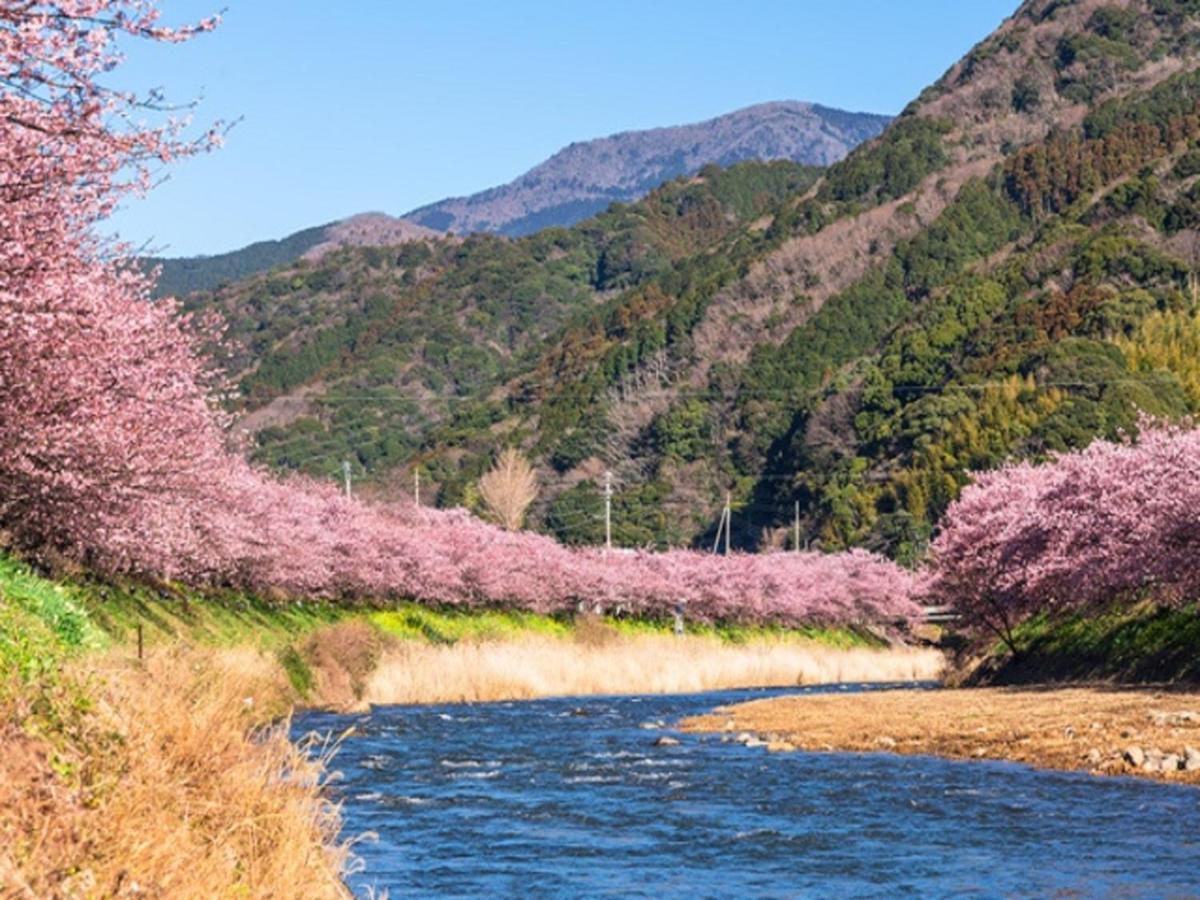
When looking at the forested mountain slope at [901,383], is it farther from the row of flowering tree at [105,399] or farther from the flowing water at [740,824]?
the flowing water at [740,824]

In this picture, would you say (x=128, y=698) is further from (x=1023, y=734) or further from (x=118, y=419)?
(x=1023, y=734)

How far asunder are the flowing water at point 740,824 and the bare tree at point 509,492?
4190 inches

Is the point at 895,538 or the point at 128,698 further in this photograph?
the point at 895,538

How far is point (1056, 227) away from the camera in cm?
16988

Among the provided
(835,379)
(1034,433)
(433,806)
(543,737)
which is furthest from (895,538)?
(433,806)

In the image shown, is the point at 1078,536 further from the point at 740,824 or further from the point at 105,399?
the point at 105,399

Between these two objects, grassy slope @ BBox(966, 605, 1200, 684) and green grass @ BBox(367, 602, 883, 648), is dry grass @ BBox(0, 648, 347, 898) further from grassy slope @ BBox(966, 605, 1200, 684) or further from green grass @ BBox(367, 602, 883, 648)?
green grass @ BBox(367, 602, 883, 648)

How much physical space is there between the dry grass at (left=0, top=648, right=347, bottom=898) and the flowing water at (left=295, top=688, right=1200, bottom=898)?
1.09 metres

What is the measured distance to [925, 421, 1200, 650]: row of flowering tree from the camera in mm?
39531

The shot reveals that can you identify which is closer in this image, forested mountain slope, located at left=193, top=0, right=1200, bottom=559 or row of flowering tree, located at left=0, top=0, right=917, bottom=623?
row of flowering tree, located at left=0, top=0, right=917, bottom=623

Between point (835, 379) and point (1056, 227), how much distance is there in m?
28.1

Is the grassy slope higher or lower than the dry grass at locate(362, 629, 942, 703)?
higher

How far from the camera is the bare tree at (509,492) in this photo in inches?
5709

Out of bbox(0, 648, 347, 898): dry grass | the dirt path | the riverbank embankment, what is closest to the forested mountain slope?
the dirt path
